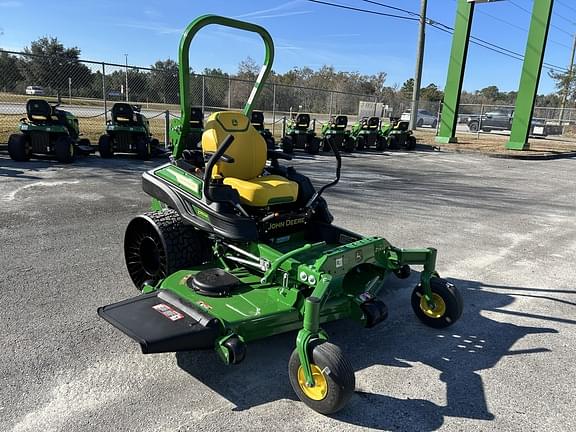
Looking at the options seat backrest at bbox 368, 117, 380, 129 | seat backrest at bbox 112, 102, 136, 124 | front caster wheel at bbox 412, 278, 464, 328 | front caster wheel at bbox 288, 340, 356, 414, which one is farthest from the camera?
seat backrest at bbox 368, 117, 380, 129

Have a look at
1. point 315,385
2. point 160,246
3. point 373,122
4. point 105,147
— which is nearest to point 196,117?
point 105,147

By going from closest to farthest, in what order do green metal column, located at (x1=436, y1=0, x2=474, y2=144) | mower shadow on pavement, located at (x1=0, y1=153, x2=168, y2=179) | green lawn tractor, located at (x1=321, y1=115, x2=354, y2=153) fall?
1. mower shadow on pavement, located at (x1=0, y1=153, x2=168, y2=179)
2. green lawn tractor, located at (x1=321, y1=115, x2=354, y2=153)
3. green metal column, located at (x1=436, y1=0, x2=474, y2=144)

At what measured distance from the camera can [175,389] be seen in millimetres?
2633

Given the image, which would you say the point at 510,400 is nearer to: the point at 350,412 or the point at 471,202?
the point at 350,412

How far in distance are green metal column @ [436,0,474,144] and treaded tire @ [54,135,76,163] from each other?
16594 mm

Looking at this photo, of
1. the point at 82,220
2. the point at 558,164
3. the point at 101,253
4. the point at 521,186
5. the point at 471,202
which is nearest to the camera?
the point at 101,253

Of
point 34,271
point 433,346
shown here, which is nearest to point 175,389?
point 433,346

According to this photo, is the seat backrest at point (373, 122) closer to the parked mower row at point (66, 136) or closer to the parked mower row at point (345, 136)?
the parked mower row at point (345, 136)

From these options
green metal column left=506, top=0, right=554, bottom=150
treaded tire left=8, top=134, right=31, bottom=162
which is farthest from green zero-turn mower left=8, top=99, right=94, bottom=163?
green metal column left=506, top=0, right=554, bottom=150

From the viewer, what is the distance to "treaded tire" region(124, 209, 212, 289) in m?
3.59

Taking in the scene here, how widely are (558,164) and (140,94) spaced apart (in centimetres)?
1534

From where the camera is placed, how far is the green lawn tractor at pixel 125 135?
11.0m

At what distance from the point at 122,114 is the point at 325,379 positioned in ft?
33.2

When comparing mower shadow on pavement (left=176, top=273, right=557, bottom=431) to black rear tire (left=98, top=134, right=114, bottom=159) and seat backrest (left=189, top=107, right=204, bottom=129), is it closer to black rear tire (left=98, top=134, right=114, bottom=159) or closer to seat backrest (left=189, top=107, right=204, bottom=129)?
black rear tire (left=98, top=134, right=114, bottom=159)
